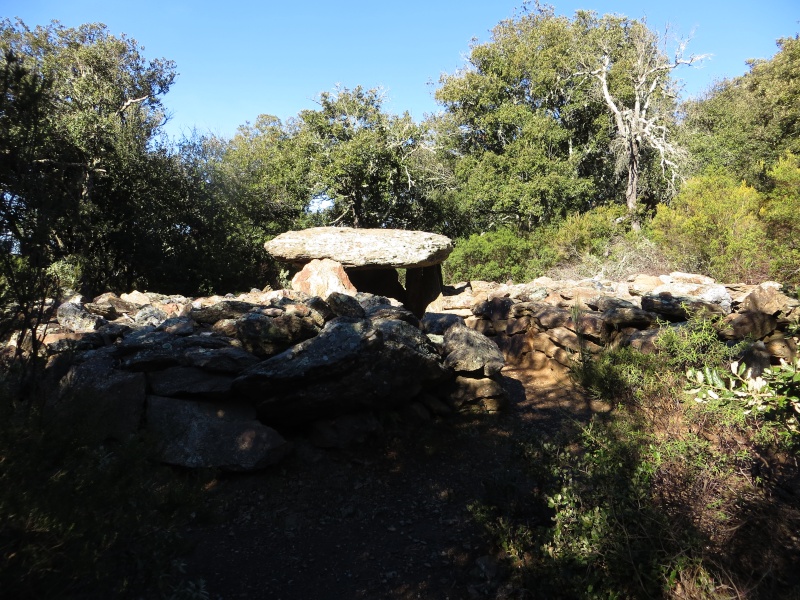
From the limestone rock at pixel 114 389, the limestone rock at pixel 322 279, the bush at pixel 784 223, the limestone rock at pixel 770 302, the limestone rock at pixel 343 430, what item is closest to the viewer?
the limestone rock at pixel 114 389

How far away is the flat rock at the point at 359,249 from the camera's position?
11.0 meters

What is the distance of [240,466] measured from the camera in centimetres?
433

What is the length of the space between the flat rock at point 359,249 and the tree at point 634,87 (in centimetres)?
1049

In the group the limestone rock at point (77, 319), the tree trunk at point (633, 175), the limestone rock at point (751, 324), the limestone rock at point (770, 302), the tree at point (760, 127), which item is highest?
the tree at point (760, 127)

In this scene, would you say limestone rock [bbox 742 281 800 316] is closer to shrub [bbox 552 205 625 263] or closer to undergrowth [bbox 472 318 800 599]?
undergrowth [bbox 472 318 800 599]

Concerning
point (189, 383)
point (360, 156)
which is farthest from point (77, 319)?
point (360, 156)

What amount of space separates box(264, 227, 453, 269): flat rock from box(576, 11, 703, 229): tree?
413 inches

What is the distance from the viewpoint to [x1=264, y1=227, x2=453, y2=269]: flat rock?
11016 millimetres

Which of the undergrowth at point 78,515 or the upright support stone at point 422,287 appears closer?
the undergrowth at point 78,515

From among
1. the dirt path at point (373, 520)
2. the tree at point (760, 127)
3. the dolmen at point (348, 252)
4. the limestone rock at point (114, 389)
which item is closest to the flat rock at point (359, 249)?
the dolmen at point (348, 252)

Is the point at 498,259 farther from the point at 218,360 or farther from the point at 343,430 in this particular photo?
the point at 218,360

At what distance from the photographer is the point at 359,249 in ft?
36.4

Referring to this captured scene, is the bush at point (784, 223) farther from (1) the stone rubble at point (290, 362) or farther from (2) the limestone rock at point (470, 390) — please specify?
(2) the limestone rock at point (470, 390)

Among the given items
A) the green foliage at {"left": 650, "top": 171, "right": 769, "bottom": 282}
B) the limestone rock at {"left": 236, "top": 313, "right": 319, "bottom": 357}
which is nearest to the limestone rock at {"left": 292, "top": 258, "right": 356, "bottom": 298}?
the limestone rock at {"left": 236, "top": 313, "right": 319, "bottom": 357}
